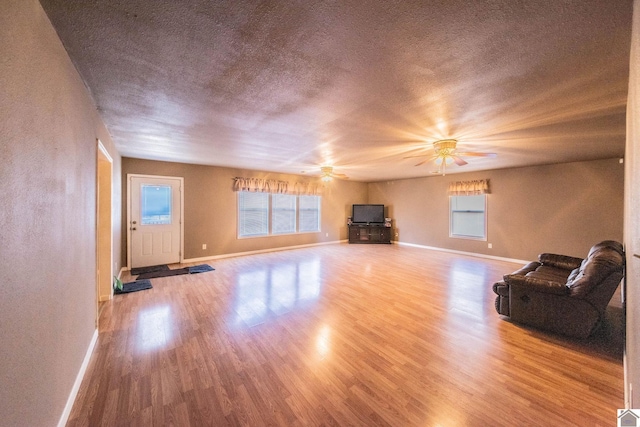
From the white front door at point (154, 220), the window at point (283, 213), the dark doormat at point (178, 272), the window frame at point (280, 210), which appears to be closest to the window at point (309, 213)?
the window frame at point (280, 210)

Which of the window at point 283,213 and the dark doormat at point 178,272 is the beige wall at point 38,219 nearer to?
the dark doormat at point 178,272

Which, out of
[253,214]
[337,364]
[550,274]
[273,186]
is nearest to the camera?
[337,364]

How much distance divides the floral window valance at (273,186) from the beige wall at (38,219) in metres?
4.20

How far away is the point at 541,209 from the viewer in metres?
5.31

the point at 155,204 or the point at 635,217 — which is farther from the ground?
the point at 155,204

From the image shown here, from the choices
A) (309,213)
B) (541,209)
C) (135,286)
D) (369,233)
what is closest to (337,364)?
(135,286)

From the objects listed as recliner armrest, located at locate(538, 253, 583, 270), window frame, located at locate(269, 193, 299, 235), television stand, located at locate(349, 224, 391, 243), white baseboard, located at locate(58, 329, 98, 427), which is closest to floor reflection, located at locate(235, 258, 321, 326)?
white baseboard, located at locate(58, 329, 98, 427)

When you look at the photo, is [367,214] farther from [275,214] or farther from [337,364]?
[337,364]

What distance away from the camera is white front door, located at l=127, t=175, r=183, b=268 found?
16.0 feet

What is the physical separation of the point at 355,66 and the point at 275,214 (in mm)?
5548

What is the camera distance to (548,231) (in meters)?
5.21

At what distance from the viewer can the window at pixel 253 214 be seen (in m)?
6.29

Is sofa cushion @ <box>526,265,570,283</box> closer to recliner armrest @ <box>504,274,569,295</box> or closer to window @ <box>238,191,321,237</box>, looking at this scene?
recliner armrest @ <box>504,274,569,295</box>

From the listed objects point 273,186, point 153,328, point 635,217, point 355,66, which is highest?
point 355,66
